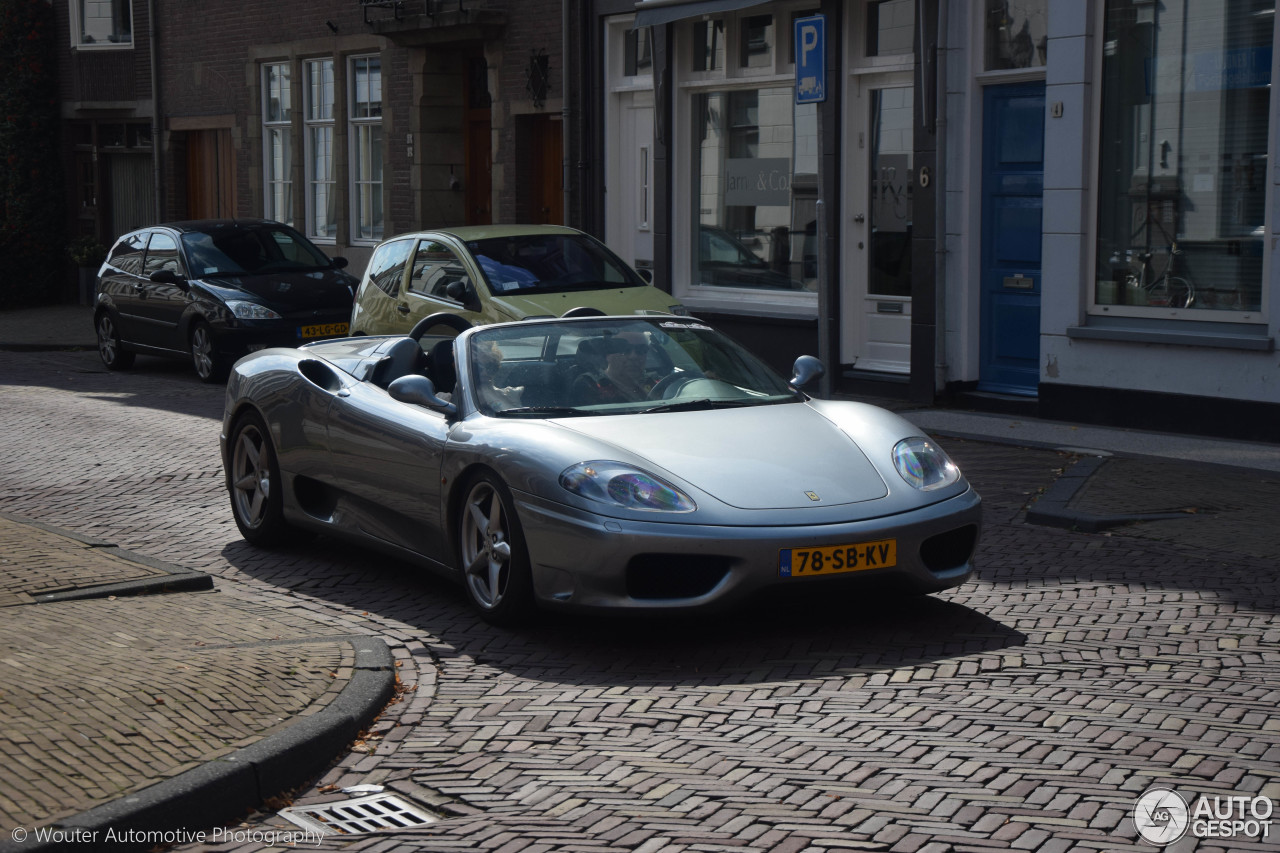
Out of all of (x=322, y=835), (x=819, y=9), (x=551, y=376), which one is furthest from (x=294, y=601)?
(x=819, y=9)

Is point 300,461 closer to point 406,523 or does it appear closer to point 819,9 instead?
point 406,523

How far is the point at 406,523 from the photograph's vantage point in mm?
7293

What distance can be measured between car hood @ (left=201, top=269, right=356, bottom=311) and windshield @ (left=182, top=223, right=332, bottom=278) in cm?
26

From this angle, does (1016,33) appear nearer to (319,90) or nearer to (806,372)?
(806,372)

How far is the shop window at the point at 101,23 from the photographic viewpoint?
30.0 metres

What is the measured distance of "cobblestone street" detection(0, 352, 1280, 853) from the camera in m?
4.43

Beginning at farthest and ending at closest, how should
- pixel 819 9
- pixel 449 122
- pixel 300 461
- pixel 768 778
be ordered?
pixel 449 122 → pixel 819 9 → pixel 300 461 → pixel 768 778

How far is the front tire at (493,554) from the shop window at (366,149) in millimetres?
17630

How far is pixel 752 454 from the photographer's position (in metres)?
6.42

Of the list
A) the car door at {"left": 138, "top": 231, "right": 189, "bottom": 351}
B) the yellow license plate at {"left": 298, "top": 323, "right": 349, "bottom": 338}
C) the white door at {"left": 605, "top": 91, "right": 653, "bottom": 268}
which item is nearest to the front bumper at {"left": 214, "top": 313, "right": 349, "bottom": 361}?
the yellow license plate at {"left": 298, "top": 323, "right": 349, "bottom": 338}

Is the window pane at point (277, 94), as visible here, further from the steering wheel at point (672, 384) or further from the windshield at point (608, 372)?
the steering wheel at point (672, 384)

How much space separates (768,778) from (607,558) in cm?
149

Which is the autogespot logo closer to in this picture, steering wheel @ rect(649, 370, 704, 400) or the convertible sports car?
the convertible sports car

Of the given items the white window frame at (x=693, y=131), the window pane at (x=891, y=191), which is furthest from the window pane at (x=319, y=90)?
the window pane at (x=891, y=191)
